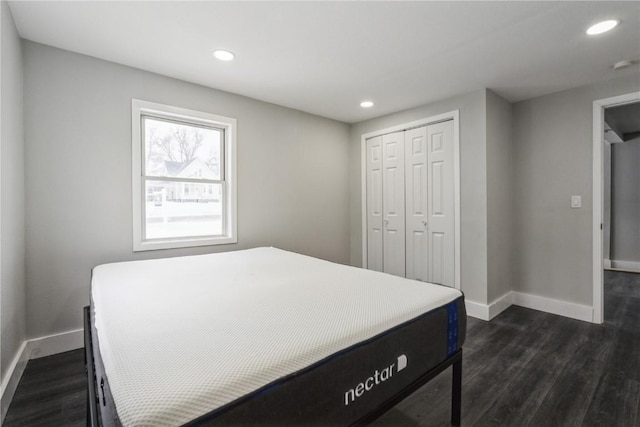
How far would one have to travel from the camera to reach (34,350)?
217 centimetres

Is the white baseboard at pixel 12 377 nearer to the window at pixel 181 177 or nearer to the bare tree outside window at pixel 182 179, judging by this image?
the window at pixel 181 177

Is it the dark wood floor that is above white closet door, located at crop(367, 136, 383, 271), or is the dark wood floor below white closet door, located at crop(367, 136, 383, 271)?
below

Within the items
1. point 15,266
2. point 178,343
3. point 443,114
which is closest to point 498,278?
point 443,114

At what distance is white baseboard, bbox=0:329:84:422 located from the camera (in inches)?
67.0

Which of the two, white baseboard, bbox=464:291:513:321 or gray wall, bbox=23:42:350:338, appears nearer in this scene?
gray wall, bbox=23:42:350:338

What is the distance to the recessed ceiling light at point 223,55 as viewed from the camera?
2285mm

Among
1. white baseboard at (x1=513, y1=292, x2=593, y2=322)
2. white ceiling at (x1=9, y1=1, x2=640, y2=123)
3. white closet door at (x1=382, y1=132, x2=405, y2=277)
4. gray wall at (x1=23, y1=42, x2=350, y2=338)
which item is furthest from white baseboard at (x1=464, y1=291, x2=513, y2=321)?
gray wall at (x1=23, y1=42, x2=350, y2=338)

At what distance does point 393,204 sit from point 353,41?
2.17 metres

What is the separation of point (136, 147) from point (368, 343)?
8.32ft

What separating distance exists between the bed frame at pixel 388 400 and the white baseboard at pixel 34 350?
1.96 feet

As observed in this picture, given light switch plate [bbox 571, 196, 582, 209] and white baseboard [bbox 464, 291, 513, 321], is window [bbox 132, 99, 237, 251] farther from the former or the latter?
light switch plate [bbox 571, 196, 582, 209]

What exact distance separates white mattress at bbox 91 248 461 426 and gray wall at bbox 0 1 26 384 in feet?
1.52

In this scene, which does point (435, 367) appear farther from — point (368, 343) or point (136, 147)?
point (136, 147)

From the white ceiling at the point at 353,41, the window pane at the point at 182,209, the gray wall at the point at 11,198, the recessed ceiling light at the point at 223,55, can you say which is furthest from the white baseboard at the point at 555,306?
the gray wall at the point at 11,198
